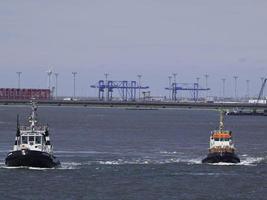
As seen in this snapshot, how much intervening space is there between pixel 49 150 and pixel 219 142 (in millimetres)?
18254

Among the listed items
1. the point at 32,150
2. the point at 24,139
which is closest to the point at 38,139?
the point at 24,139

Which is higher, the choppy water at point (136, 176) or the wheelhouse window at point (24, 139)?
the wheelhouse window at point (24, 139)

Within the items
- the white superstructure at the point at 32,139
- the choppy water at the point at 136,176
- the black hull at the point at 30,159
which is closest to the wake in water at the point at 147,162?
the choppy water at the point at 136,176

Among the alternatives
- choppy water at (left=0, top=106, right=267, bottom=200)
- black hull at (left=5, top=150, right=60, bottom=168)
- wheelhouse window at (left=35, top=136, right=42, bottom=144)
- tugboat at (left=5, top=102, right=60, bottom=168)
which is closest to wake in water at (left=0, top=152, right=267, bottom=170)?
choppy water at (left=0, top=106, right=267, bottom=200)

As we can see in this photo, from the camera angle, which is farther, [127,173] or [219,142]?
[219,142]

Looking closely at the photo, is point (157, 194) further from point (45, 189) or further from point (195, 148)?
point (195, 148)

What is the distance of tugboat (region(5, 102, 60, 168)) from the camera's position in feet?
291

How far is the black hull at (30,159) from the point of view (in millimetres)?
88562

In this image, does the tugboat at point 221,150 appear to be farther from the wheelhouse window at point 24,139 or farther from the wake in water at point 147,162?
the wheelhouse window at point 24,139

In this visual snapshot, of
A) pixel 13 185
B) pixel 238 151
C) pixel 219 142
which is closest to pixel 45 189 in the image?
pixel 13 185

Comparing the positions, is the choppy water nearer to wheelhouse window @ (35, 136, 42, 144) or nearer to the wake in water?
the wake in water

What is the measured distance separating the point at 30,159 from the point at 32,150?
820 mm

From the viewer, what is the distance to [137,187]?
75.2 meters

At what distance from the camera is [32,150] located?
88.8 meters
